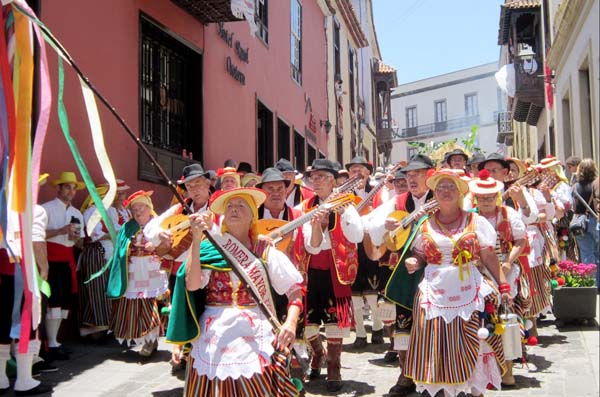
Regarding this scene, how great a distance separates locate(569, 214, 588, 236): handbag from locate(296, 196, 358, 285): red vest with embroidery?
5.08 metres

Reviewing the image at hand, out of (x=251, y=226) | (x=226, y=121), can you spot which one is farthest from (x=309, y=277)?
(x=226, y=121)

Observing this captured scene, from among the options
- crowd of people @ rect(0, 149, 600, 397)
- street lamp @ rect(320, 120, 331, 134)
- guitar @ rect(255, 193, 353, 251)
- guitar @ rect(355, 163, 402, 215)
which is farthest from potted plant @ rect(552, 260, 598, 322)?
street lamp @ rect(320, 120, 331, 134)

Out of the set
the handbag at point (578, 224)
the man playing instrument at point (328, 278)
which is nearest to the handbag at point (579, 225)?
the handbag at point (578, 224)

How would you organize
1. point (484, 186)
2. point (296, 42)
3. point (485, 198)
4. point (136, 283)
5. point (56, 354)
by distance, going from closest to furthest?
point (484, 186), point (485, 198), point (56, 354), point (136, 283), point (296, 42)

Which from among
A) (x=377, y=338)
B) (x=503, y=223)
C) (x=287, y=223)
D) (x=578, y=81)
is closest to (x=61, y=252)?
(x=287, y=223)

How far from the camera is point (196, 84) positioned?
1089 cm

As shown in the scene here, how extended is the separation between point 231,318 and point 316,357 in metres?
2.46

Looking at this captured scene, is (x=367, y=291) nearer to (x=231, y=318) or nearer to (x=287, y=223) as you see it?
(x=287, y=223)

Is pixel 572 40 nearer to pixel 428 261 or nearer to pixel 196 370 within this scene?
pixel 428 261

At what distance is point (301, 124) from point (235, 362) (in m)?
15.1

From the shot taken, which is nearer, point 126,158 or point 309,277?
point 309,277

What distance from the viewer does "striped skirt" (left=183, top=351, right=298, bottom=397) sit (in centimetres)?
355

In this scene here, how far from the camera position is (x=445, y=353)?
4465mm

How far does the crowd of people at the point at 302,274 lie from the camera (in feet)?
12.1
